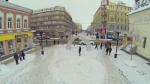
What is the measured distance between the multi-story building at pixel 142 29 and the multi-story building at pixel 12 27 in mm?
18201

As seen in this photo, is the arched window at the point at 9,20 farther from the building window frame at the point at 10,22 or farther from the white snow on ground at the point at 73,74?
the white snow on ground at the point at 73,74

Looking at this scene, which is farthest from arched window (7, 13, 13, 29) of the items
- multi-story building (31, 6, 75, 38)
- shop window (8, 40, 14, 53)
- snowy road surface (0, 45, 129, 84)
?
multi-story building (31, 6, 75, 38)

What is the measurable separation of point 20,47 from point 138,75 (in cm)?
1928

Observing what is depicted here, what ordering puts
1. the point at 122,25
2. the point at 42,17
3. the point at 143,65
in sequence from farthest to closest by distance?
the point at 42,17
the point at 122,25
the point at 143,65

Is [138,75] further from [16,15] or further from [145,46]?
[16,15]

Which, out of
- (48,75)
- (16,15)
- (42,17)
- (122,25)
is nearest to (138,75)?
(48,75)

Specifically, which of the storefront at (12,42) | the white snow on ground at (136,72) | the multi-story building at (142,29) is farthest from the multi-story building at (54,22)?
the white snow on ground at (136,72)

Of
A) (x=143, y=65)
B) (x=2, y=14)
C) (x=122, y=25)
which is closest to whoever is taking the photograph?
(x=143, y=65)

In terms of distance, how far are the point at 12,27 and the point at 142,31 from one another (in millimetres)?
18710

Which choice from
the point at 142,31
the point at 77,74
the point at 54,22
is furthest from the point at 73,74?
the point at 54,22

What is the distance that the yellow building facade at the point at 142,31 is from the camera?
2331 cm

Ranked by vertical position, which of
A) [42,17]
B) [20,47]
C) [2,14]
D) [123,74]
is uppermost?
[42,17]

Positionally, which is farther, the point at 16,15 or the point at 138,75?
the point at 16,15

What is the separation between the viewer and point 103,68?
19.3 metres
